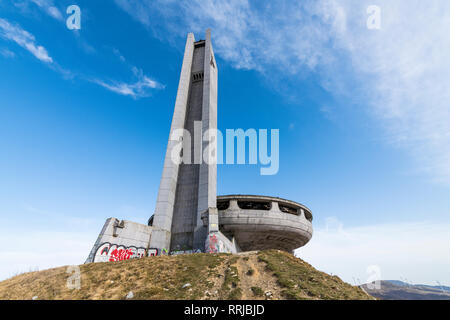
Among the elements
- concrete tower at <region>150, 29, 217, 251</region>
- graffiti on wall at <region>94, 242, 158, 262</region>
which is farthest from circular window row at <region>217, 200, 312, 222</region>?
graffiti on wall at <region>94, 242, 158, 262</region>

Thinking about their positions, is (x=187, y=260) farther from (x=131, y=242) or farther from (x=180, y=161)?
(x=180, y=161)

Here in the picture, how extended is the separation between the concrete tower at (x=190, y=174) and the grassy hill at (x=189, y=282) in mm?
11006

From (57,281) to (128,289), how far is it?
6099 mm

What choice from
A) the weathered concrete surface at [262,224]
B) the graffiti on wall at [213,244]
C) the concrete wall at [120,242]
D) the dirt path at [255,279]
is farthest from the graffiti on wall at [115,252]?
the dirt path at [255,279]

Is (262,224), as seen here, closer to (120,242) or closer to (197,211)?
(197,211)

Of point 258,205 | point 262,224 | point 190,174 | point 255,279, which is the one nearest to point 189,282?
point 255,279

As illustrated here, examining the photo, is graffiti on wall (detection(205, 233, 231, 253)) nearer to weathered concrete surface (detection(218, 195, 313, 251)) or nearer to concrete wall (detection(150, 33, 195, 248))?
concrete wall (detection(150, 33, 195, 248))

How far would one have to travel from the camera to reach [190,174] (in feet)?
123

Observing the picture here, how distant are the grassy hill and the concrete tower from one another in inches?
433

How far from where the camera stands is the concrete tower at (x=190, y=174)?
31572mm

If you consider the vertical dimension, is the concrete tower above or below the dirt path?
above

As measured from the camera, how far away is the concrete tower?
3157 cm

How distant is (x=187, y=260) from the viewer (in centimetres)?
1992
